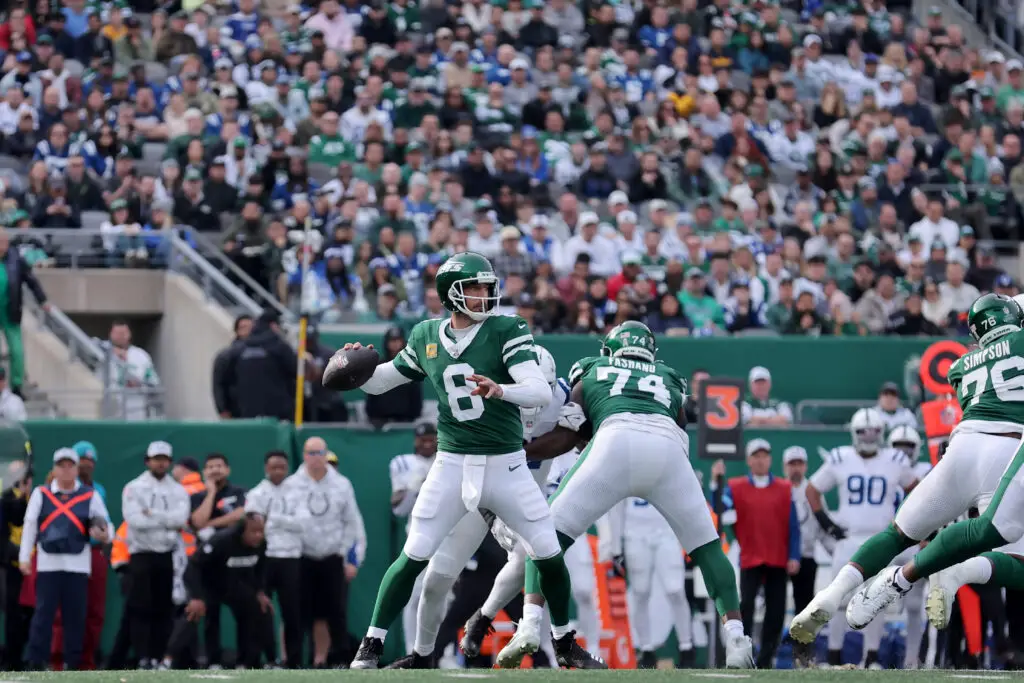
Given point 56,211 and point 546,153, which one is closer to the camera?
point 56,211

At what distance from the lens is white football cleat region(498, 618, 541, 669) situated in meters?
8.70

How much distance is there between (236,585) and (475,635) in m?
4.04

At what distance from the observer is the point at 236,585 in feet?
42.5

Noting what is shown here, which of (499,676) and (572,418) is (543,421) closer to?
(572,418)

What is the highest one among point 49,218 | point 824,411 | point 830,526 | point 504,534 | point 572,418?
point 49,218

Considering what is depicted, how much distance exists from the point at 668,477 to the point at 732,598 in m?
0.70

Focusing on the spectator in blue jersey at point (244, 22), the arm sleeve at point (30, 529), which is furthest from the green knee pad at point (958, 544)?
the spectator in blue jersey at point (244, 22)

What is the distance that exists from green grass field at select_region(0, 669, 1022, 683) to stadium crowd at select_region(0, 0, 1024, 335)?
7.31 metres

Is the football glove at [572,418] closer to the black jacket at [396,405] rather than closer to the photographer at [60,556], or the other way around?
the black jacket at [396,405]

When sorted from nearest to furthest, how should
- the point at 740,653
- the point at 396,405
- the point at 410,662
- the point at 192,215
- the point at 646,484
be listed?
1. the point at 410,662
2. the point at 740,653
3. the point at 646,484
4. the point at 396,405
5. the point at 192,215

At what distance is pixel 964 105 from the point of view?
20672 mm

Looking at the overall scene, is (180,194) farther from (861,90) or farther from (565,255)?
(861,90)

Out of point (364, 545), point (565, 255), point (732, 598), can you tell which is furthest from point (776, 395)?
point (732, 598)

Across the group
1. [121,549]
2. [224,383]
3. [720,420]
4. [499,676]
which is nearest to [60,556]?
[121,549]
